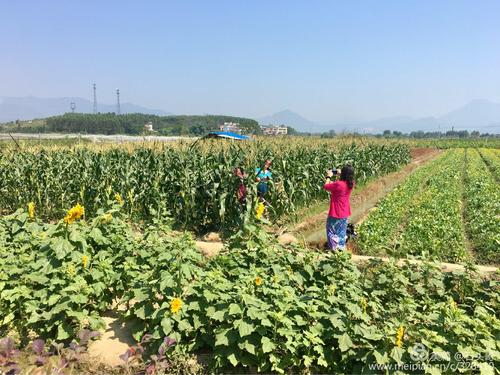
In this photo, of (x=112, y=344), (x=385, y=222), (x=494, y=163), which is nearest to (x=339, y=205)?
(x=385, y=222)

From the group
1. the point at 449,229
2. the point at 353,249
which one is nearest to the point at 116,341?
the point at 353,249

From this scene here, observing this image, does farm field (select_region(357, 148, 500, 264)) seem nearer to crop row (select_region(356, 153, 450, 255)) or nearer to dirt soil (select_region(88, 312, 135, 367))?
crop row (select_region(356, 153, 450, 255))

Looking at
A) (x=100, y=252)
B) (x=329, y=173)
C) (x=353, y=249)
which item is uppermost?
(x=329, y=173)

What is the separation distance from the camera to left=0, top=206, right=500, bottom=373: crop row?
3.37m

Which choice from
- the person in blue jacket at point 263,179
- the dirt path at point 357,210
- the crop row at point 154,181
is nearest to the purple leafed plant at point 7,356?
the dirt path at point 357,210

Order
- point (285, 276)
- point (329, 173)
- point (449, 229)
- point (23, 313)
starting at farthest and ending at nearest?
1. point (449, 229)
2. point (329, 173)
3. point (285, 276)
4. point (23, 313)

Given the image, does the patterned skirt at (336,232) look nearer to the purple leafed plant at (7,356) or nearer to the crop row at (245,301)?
the crop row at (245,301)

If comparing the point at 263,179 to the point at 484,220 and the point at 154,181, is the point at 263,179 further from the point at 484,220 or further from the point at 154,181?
the point at 484,220

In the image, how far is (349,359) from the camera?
3449 millimetres

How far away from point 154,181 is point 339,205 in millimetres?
5458

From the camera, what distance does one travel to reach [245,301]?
3479 mm

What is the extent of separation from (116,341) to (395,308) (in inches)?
120

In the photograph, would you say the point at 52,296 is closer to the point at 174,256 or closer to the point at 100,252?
the point at 100,252

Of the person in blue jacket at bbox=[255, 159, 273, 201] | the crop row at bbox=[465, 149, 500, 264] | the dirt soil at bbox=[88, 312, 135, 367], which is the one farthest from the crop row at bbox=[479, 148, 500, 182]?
the dirt soil at bbox=[88, 312, 135, 367]
